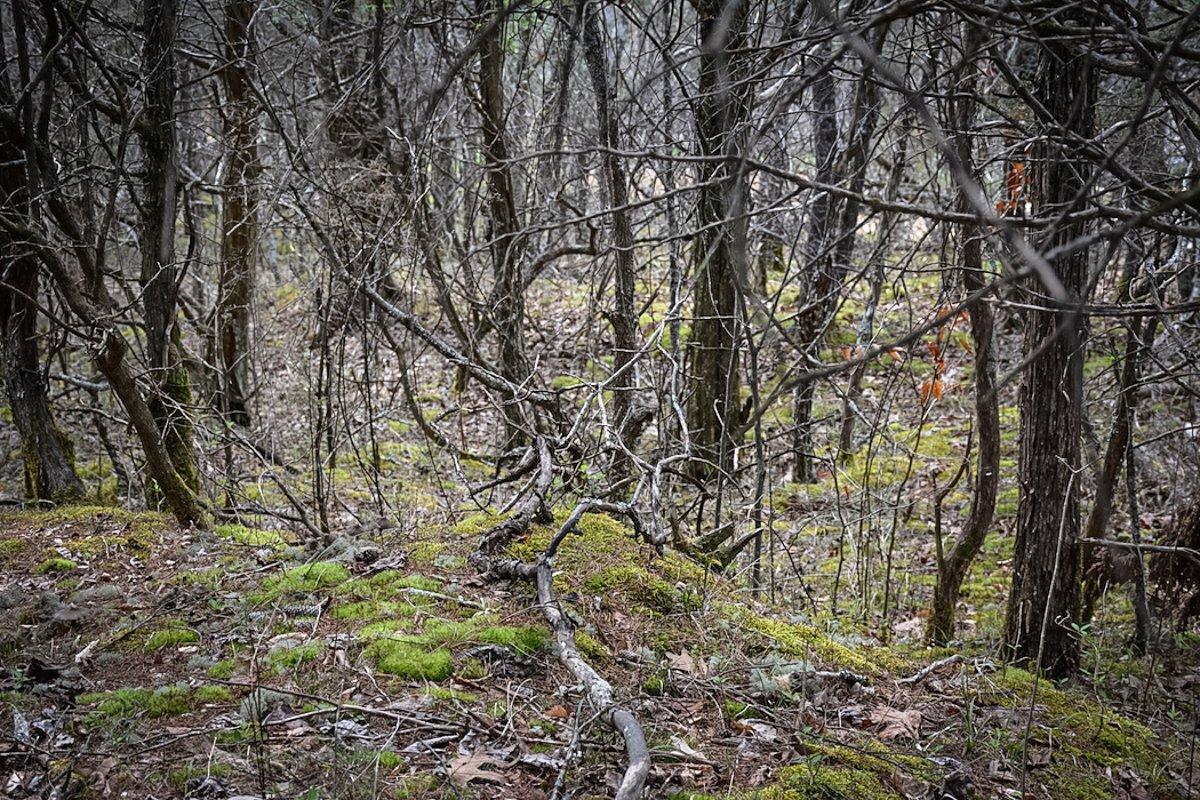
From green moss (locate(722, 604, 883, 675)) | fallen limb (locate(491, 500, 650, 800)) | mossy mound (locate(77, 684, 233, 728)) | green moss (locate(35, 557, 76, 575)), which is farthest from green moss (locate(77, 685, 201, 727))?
green moss (locate(722, 604, 883, 675))

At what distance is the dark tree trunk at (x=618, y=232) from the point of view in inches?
219

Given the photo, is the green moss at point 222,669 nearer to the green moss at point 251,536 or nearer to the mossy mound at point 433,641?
the mossy mound at point 433,641

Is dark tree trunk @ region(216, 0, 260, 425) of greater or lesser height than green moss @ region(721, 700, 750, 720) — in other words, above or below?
above

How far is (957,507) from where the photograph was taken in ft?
28.1

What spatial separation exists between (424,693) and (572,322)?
35.6 ft

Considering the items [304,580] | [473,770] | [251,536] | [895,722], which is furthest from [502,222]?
[473,770]

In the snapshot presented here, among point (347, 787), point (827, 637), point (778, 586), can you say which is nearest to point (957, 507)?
point (778, 586)

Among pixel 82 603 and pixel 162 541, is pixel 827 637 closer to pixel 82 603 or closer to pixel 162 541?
pixel 82 603

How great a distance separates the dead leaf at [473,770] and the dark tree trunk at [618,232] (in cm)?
265

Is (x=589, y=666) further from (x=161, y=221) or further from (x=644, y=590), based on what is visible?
(x=161, y=221)

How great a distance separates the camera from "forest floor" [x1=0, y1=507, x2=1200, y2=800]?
9.12 feet

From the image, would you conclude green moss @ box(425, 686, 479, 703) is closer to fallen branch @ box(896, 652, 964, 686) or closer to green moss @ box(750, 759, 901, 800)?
A: green moss @ box(750, 759, 901, 800)

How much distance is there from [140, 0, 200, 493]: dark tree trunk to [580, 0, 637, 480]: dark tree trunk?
2.71 meters

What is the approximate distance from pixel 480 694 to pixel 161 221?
4.30m
